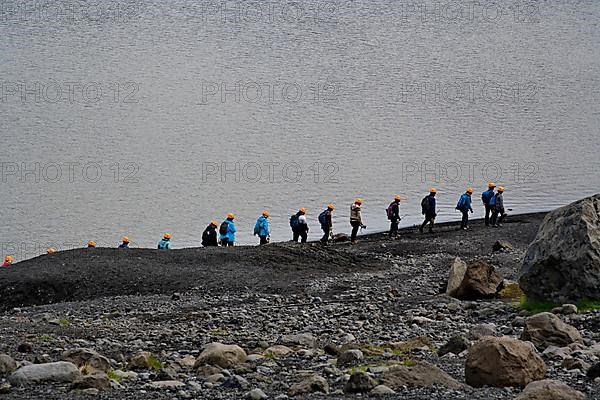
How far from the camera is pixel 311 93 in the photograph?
7419 cm

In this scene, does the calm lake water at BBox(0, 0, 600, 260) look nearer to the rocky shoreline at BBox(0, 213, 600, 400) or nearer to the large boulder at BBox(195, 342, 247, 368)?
the rocky shoreline at BBox(0, 213, 600, 400)

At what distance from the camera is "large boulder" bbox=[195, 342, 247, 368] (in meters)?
9.53

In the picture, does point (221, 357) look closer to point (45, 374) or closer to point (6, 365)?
point (45, 374)

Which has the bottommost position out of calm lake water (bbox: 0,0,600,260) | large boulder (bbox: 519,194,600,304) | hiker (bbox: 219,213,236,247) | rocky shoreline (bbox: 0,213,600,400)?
rocky shoreline (bbox: 0,213,600,400)

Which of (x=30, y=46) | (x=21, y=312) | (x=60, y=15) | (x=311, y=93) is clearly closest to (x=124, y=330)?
(x=21, y=312)

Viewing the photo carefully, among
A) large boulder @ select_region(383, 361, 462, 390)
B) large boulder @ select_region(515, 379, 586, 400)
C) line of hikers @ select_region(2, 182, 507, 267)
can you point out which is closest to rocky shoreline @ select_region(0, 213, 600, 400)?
large boulder @ select_region(383, 361, 462, 390)

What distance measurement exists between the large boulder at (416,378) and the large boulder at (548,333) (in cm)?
252

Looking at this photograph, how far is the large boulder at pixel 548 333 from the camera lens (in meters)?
10.4

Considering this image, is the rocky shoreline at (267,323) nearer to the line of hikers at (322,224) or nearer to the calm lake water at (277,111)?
the line of hikers at (322,224)

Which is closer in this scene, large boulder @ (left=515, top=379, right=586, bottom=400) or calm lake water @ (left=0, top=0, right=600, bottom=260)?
large boulder @ (left=515, top=379, right=586, bottom=400)

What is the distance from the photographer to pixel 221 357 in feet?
31.4

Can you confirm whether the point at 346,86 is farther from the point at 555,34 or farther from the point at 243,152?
the point at 555,34

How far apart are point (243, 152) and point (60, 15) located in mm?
43513

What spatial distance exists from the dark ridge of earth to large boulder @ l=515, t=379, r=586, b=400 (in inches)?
506
